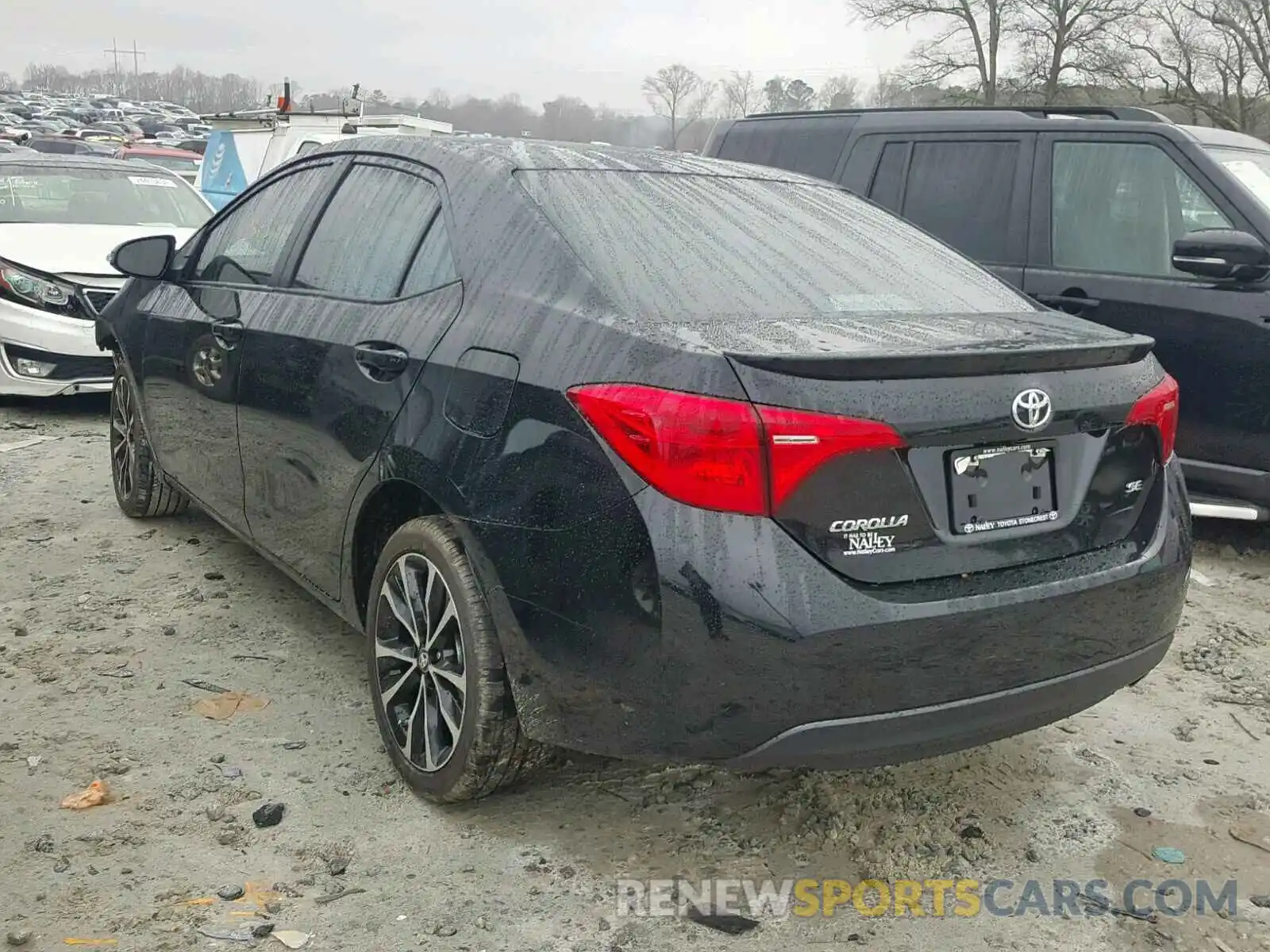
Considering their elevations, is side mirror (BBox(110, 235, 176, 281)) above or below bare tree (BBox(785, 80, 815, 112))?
below

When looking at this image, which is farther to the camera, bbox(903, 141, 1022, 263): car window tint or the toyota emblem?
bbox(903, 141, 1022, 263): car window tint

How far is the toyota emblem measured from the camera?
2561 millimetres

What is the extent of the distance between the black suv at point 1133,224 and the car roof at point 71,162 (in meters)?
6.15

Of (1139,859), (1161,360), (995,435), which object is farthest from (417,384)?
(1161,360)

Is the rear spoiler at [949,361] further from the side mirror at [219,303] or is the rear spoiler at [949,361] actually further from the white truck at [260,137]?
the white truck at [260,137]

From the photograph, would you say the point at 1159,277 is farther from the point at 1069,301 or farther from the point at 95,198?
the point at 95,198

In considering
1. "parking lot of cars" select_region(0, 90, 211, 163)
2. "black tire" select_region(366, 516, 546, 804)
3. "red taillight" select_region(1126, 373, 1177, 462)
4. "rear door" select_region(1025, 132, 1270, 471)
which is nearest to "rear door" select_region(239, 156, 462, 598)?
"black tire" select_region(366, 516, 546, 804)

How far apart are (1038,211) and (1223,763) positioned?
10.0 feet

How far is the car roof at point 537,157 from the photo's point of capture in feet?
10.7

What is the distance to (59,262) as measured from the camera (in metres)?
7.80

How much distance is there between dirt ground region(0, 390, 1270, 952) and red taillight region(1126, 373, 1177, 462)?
0.98m

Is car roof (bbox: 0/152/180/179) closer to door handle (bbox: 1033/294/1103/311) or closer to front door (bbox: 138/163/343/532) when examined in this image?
front door (bbox: 138/163/343/532)

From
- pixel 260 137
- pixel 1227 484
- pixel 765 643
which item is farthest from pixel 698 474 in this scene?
pixel 260 137

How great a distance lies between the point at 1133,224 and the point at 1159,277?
304mm
